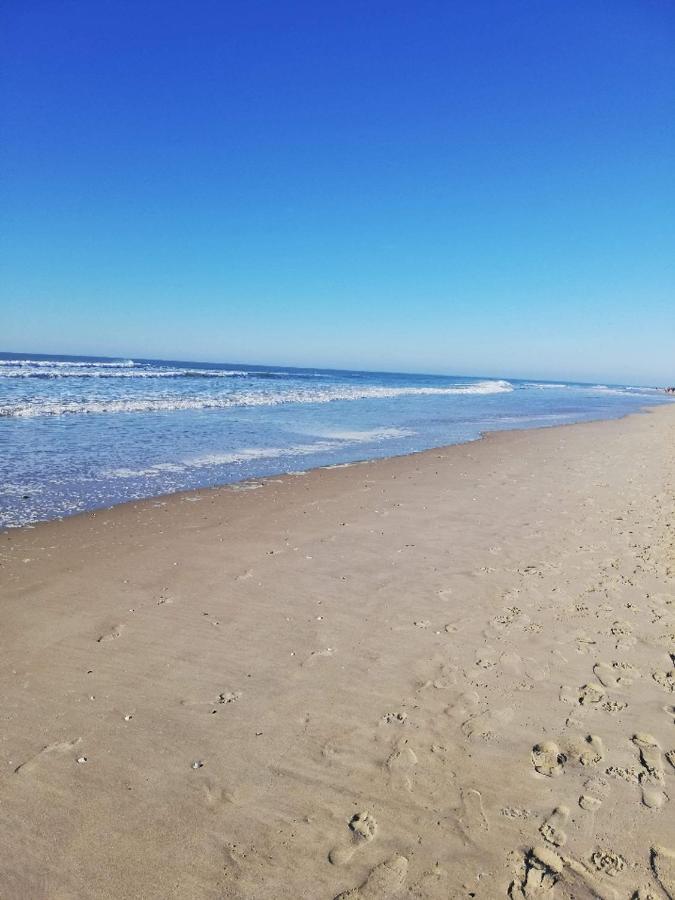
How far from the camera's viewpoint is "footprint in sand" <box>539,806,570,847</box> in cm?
237

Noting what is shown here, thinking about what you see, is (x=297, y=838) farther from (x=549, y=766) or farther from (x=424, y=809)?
(x=549, y=766)

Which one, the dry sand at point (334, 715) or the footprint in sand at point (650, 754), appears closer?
the dry sand at point (334, 715)

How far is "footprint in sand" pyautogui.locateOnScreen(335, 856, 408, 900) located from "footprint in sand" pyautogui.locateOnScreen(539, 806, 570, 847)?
0.70 meters

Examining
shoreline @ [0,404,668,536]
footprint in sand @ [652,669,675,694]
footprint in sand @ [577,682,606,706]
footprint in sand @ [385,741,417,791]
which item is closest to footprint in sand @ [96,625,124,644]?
footprint in sand @ [385,741,417,791]

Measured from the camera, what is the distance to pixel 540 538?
21.5 feet

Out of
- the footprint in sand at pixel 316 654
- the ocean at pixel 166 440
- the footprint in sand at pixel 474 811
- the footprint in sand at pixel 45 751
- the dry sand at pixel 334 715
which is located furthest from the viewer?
the ocean at pixel 166 440

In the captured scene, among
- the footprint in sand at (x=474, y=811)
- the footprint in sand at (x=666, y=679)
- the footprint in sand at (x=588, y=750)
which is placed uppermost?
the footprint in sand at (x=666, y=679)

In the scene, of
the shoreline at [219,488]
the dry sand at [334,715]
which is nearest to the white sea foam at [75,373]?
the shoreline at [219,488]

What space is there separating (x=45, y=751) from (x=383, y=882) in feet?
6.42

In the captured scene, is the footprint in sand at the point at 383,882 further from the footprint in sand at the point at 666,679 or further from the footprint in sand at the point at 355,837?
the footprint in sand at the point at 666,679

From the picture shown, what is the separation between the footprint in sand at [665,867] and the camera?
2.16 metres

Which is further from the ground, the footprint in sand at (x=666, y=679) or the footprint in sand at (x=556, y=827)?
the footprint in sand at (x=666, y=679)

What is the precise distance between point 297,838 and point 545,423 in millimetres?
22795

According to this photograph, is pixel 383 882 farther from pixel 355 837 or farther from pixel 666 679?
pixel 666 679
